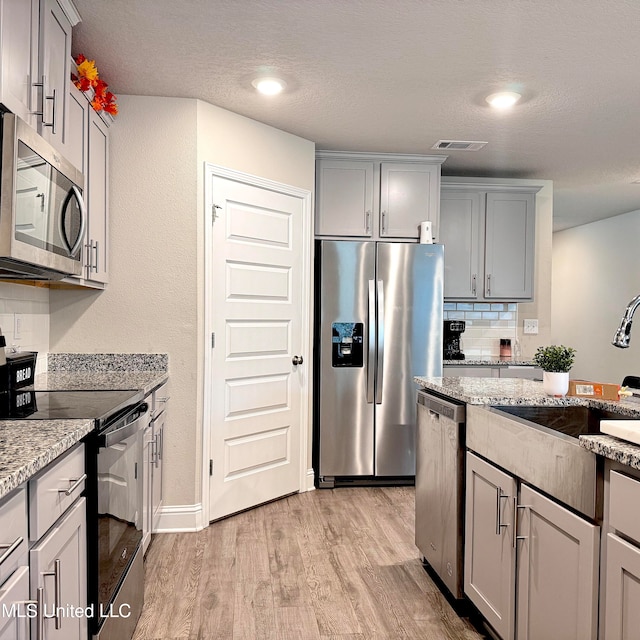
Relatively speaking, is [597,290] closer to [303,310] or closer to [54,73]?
[303,310]

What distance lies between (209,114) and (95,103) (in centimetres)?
76

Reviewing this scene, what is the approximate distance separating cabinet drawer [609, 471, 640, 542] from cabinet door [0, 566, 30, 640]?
1.31 meters

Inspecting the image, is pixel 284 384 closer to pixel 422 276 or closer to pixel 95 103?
pixel 422 276

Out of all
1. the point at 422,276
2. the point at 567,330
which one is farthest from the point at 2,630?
the point at 567,330

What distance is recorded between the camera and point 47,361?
3.23 metres

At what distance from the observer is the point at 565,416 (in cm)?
227

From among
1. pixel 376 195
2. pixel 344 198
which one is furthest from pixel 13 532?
pixel 376 195

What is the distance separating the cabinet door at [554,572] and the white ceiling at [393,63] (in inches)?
76.5

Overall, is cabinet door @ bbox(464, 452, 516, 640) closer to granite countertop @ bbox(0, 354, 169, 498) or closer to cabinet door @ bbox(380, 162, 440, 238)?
granite countertop @ bbox(0, 354, 169, 498)

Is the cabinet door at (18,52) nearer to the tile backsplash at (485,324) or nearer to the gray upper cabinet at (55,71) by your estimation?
the gray upper cabinet at (55,71)

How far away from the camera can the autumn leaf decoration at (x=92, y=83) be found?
2.64 m

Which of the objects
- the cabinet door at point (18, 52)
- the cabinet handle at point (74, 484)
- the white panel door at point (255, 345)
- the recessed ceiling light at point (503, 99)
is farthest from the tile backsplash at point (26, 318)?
the recessed ceiling light at point (503, 99)

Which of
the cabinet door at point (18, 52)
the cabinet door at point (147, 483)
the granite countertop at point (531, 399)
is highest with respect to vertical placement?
the cabinet door at point (18, 52)

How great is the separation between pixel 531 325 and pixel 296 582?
3.52 metres
